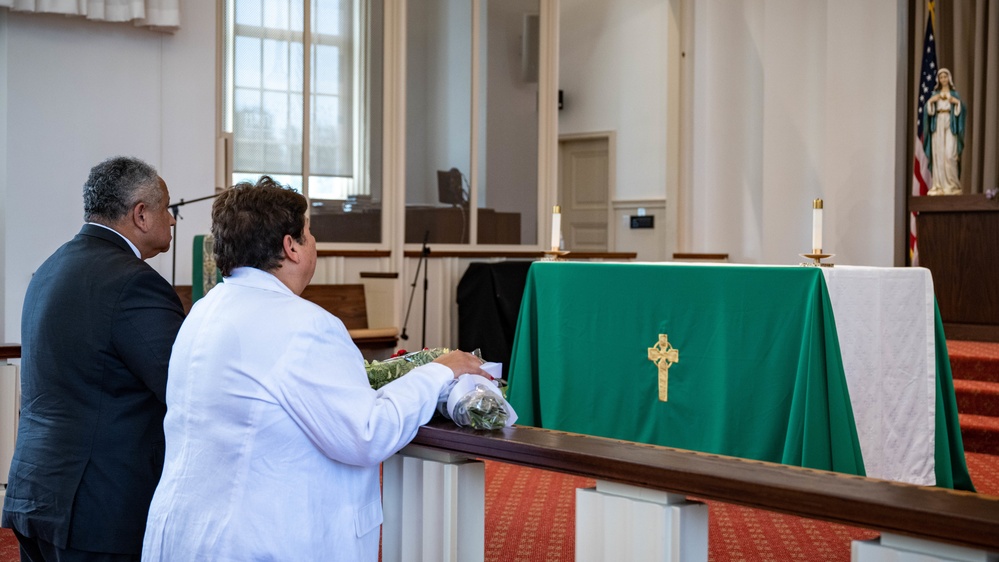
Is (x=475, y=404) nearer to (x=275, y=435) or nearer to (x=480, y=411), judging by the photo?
(x=480, y=411)

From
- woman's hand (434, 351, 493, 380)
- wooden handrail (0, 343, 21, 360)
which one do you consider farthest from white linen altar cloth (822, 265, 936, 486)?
wooden handrail (0, 343, 21, 360)

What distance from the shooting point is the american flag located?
816cm

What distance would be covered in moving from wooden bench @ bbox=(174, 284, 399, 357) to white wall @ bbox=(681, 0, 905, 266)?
3814 mm

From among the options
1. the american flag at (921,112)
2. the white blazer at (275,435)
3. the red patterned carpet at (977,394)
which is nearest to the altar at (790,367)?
the red patterned carpet at (977,394)

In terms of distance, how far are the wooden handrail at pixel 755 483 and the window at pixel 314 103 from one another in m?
6.29

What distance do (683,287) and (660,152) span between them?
673 cm

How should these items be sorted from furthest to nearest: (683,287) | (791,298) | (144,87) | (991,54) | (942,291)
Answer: (991,54) < (942,291) < (144,87) < (683,287) < (791,298)

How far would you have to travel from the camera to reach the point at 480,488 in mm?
1633

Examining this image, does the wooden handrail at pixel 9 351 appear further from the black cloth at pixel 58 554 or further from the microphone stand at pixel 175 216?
the microphone stand at pixel 175 216

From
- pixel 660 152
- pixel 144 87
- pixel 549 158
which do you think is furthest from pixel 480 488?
pixel 660 152

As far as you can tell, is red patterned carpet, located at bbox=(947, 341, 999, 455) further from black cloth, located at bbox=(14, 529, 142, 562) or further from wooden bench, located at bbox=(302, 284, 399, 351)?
black cloth, located at bbox=(14, 529, 142, 562)

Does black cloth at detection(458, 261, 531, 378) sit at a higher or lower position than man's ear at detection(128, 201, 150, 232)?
lower

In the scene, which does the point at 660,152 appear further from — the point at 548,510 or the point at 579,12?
the point at 548,510

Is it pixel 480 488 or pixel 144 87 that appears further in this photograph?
pixel 144 87
